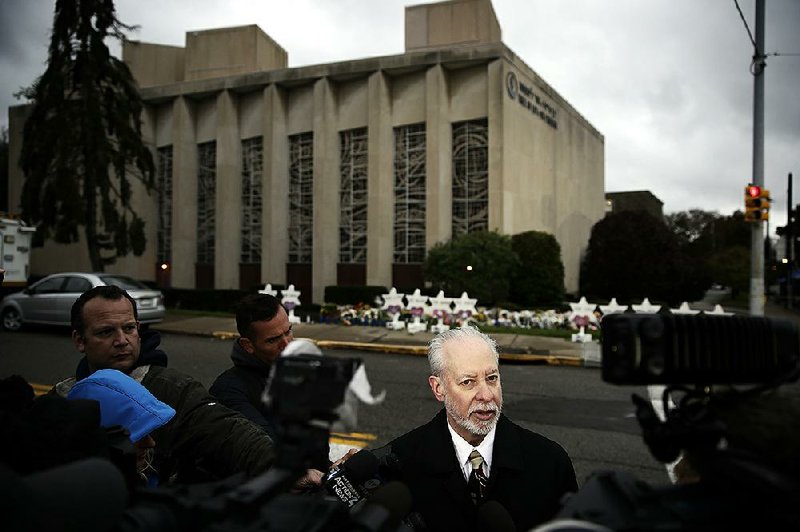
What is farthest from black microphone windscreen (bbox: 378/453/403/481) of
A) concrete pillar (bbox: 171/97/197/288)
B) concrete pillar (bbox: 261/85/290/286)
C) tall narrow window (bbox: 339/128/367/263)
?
concrete pillar (bbox: 171/97/197/288)

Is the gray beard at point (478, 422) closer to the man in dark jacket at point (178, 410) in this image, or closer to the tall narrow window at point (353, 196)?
the man in dark jacket at point (178, 410)

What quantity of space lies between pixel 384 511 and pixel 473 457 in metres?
1.44

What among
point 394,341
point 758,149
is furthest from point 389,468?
point 758,149

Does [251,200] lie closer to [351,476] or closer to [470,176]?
[470,176]

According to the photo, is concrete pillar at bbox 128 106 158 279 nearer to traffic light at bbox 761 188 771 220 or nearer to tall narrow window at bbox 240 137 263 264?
tall narrow window at bbox 240 137 263 264

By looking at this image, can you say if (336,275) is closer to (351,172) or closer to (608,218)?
(351,172)

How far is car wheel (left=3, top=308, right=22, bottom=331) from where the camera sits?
14.5m

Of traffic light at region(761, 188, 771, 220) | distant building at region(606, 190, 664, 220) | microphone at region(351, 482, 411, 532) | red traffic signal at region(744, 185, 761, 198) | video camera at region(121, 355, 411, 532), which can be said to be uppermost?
distant building at region(606, 190, 664, 220)

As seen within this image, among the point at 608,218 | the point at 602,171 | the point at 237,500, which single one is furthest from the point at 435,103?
the point at 237,500

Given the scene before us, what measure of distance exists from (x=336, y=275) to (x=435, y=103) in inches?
387

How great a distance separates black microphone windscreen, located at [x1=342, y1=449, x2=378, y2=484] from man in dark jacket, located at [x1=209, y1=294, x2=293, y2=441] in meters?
0.98

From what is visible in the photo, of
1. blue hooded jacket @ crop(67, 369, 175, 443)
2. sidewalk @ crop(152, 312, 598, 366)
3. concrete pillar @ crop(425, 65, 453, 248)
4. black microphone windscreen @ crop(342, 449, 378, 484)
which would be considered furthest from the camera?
concrete pillar @ crop(425, 65, 453, 248)

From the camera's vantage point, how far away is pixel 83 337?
8.77 ft

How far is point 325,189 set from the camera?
27766 mm
